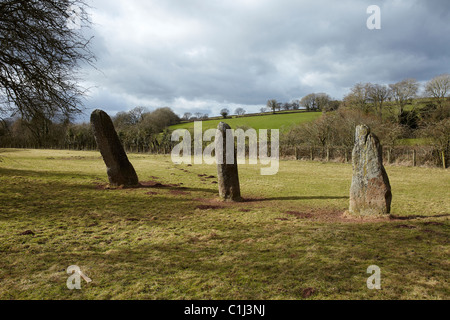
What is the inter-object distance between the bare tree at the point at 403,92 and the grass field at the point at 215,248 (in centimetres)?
4155

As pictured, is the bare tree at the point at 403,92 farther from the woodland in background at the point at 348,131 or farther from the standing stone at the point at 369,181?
the standing stone at the point at 369,181

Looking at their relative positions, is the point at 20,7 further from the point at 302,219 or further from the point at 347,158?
the point at 347,158

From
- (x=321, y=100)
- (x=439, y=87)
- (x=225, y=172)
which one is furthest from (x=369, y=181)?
(x=321, y=100)

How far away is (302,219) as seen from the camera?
9141mm

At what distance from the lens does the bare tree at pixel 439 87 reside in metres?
42.7

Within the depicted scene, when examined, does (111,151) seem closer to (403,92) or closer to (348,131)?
(348,131)

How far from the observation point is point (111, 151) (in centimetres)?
1469

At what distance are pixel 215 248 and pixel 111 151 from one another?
10574 mm

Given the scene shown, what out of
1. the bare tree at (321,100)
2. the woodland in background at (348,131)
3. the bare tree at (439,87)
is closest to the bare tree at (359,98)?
the woodland in background at (348,131)

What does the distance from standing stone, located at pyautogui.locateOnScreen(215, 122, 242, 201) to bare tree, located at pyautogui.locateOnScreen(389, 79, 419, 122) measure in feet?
144

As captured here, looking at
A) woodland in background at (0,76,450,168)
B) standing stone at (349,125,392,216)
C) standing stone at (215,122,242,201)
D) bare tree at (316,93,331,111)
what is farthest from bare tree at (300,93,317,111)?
standing stone at (349,125,392,216)

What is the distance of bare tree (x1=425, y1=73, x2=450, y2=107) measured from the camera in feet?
140

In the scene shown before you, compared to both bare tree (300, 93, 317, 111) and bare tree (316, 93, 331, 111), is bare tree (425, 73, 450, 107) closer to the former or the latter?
bare tree (316, 93, 331, 111)
